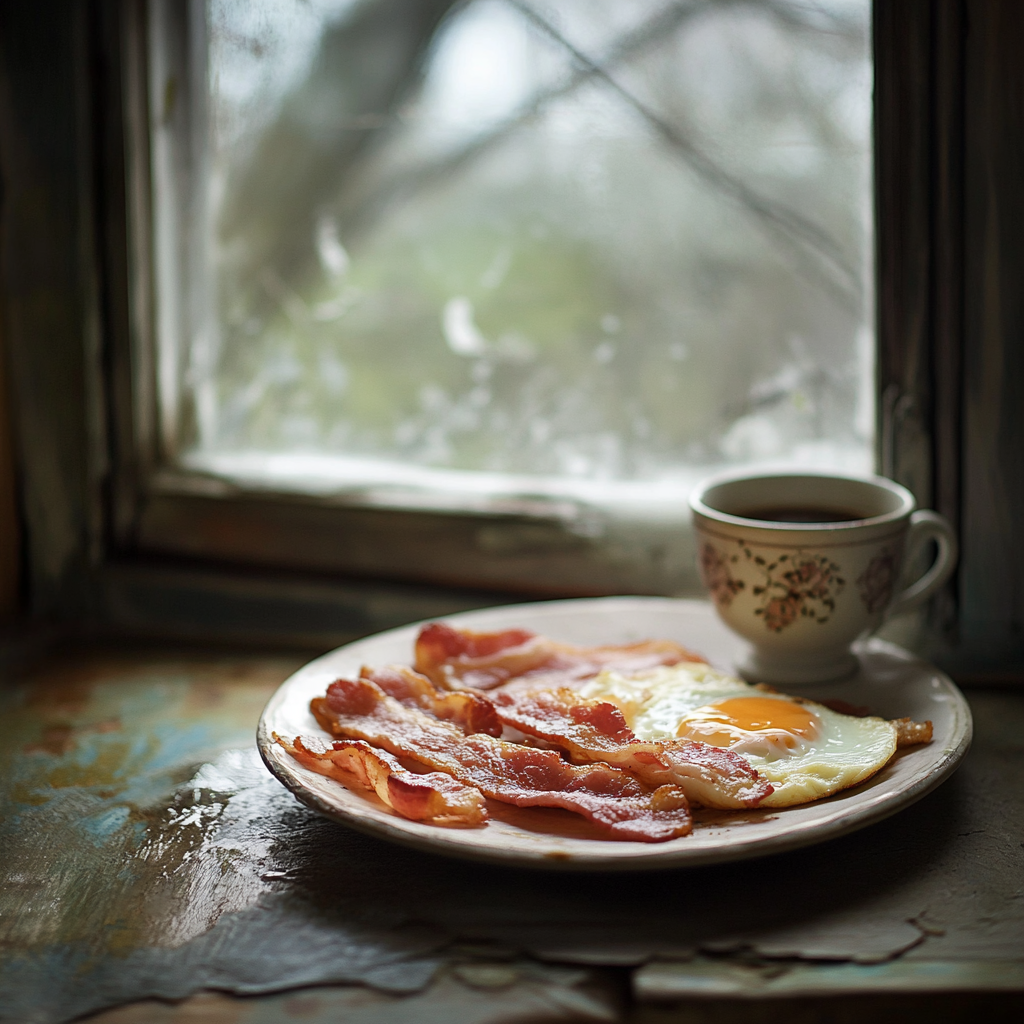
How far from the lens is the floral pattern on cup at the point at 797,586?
3.37ft

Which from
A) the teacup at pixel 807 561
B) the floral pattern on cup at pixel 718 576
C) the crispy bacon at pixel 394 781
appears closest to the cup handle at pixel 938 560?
the teacup at pixel 807 561

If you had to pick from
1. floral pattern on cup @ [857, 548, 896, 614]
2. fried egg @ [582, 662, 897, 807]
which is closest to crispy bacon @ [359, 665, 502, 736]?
fried egg @ [582, 662, 897, 807]

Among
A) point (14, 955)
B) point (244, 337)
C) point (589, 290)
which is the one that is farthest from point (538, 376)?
point (14, 955)

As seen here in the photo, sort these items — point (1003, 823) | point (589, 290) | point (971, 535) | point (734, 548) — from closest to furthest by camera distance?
point (1003, 823) → point (734, 548) → point (971, 535) → point (589, 290)

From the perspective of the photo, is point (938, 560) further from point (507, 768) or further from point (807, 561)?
point (507, 768)

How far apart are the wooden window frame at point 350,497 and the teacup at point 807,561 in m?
0.10

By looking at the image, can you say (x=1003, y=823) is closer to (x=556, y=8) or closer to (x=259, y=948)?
(x=259, y=948)

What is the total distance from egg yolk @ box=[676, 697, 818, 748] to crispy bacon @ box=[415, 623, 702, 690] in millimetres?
130

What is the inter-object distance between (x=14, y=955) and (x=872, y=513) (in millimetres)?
830

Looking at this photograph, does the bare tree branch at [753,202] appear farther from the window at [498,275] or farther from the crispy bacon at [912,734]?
the crispy bacon at [912,734]

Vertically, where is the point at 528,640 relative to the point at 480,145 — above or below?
below

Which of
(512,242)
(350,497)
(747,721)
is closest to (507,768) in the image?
(747,721)

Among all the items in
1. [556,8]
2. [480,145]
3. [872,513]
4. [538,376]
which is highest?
[556,8]

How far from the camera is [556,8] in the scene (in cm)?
125
